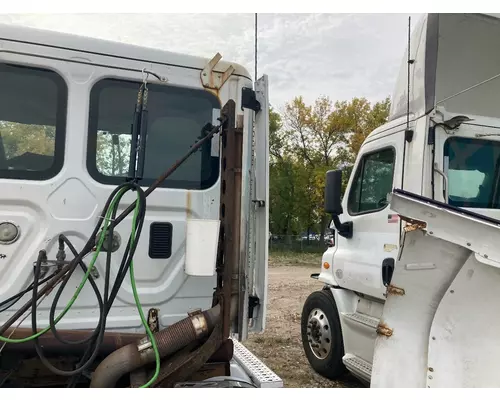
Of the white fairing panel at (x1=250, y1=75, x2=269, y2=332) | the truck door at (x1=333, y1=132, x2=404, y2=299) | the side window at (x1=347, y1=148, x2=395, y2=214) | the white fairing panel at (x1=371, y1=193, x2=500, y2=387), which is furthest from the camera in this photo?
the side window at (x1=347, y1=148, x2=395, y2=214)

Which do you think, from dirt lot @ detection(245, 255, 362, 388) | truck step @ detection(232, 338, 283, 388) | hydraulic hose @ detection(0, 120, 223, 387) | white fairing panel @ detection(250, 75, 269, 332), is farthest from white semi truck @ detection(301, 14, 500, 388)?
hydraulic hose @ detection(0, 120, 223, 387)

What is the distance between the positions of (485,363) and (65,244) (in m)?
2.39

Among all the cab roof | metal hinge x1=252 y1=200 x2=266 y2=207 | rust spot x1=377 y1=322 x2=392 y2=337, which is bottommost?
rust spot x1=377 y1=322 x2=392 y2=337

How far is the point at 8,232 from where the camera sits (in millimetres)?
2443

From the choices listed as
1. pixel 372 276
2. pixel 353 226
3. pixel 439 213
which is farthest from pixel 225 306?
pixel 353 226

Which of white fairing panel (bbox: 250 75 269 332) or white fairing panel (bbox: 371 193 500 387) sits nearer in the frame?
white fairing panel (bbox: 371 193 500 387)

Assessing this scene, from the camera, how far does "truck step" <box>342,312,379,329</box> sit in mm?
4123

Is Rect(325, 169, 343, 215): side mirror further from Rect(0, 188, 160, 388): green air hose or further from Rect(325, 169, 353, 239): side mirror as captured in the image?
Rect(0, 188, 160, 388): green air hose

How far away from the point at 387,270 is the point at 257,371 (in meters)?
1.78

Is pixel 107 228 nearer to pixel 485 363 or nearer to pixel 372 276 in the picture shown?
pixel 485 363

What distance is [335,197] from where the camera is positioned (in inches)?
170

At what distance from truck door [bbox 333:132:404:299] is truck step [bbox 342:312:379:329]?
256 millimetres

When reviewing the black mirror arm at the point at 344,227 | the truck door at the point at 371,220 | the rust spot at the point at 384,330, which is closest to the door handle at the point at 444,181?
the truck door at the point at 371,220

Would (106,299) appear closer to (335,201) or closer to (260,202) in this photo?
(260,202)
